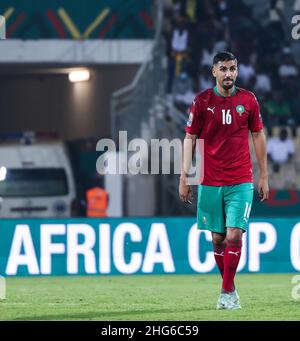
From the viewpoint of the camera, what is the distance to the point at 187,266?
53.4 ft

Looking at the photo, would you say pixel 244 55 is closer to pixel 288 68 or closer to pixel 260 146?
pixel 288 68

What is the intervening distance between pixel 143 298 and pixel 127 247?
3843 millimetres

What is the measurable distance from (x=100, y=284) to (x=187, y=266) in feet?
6.26

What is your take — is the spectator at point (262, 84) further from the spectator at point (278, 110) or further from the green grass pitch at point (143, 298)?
the green grass pitch at point (143, 298)

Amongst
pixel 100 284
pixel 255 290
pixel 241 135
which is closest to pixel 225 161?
pixel 241 135

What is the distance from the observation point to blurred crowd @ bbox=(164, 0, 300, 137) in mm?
23234

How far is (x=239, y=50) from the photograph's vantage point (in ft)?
79.9

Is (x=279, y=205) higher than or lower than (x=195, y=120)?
lower

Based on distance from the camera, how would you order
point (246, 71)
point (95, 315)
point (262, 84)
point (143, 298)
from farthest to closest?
point (246, 71) < point (262, 84) < point (143, 298) < point (95, 315)

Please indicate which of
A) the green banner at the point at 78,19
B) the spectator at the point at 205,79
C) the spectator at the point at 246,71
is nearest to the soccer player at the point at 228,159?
the spectator at the point at 205,79

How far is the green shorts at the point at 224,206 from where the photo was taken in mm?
10742

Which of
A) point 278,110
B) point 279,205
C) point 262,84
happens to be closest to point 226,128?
point 279,205

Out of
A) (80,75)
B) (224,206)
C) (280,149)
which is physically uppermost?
(80,75)

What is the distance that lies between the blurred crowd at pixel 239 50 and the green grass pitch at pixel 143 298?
25.1 feet
